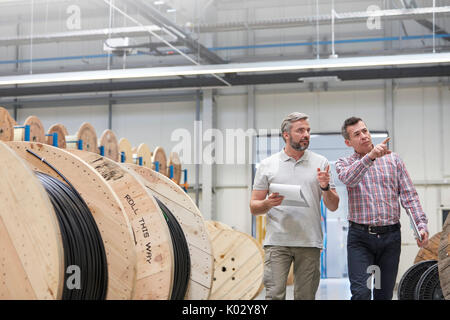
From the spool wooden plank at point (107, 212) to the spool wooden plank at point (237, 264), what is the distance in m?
4.39

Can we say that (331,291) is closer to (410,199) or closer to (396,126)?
(396,126)

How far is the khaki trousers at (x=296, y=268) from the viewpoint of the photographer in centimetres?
394

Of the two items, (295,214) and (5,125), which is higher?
(5,125)

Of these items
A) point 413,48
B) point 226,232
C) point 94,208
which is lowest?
point 226,232

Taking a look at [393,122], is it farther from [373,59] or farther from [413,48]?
[373,59]

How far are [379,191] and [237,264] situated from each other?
15.1 ft

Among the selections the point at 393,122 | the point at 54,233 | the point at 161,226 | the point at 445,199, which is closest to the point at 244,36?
the point at 393,122

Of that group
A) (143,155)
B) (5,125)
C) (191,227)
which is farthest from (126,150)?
(191,227)

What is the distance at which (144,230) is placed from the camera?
4.29 meters

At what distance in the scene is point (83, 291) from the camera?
3.55 metres

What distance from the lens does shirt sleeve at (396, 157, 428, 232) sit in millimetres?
4018

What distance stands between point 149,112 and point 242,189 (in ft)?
9.70

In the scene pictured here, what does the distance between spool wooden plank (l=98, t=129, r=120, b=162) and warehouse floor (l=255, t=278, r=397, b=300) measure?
3.24 meters
